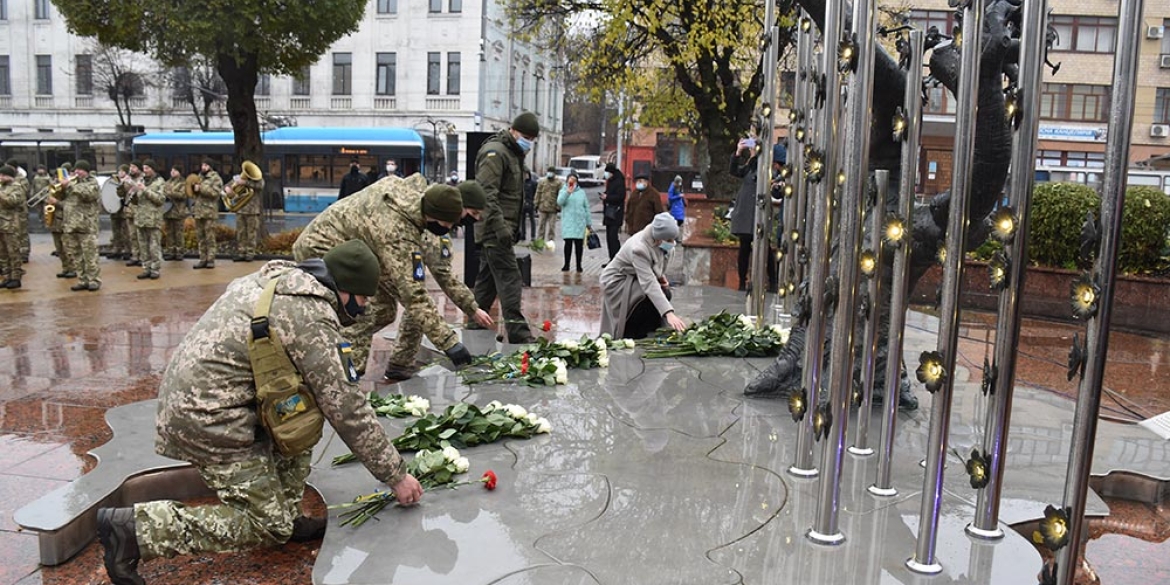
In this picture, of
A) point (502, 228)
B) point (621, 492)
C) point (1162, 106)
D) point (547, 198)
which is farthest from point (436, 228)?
point (1162, 106)

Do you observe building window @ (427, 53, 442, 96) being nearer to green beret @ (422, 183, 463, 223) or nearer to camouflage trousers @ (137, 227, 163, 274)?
camouflage trousers @ (137, 227, 163, 274)

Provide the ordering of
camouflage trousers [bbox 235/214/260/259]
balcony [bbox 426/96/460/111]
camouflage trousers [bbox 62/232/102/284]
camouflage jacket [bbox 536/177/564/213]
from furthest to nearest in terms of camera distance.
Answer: balcony [bbox 426/96/460/111] < camouflage jacket [bbox 536/177/564/213] < camouflage trousers [bbox 235/214/260/259] < camouflage trousers [bbox 62/232/102/284]

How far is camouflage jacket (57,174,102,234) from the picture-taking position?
1277 cm

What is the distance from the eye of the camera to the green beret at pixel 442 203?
20.2ft

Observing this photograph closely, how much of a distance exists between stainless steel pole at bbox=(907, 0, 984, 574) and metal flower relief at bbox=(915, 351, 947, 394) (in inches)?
0.4

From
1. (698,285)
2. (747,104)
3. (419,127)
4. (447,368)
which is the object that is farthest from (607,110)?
(447,368)

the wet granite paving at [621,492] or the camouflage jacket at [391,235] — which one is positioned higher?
the camouflage jacket at [391,235]

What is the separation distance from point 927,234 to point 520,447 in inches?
106

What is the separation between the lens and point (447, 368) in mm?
7082

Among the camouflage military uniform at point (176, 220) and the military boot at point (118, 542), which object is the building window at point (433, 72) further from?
the military boot at point (118, 542)

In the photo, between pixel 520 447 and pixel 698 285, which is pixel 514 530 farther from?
pixel 698 285

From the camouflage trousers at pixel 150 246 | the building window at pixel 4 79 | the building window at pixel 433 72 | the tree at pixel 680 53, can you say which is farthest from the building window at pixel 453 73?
the camouflage trousers at pixel 150 246

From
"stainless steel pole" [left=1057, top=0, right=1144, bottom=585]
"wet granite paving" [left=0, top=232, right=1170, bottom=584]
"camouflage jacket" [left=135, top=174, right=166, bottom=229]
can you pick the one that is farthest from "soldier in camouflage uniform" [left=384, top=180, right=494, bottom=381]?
"camouflage jacket" [left=135, top=174, right=166, bottom=229]

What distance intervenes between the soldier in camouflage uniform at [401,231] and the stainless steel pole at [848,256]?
2.88 m
